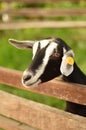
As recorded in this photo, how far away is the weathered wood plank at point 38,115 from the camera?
2.92 m

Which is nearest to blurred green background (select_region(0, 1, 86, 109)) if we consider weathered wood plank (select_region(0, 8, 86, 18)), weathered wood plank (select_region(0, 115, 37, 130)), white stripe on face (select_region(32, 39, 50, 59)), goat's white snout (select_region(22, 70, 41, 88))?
weathered wood plank (select_region(0, 8, 86, 18))

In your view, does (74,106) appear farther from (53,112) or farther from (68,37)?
(68,37)

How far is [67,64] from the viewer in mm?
3037

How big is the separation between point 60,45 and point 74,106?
520mm

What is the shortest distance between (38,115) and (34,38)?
624cm

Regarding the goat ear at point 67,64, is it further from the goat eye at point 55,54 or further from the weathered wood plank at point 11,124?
the weathered wood plank at point 11,124

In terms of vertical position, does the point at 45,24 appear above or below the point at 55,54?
below

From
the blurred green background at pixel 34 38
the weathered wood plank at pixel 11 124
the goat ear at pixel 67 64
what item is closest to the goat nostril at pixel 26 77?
the goat ear at pixel 67 64

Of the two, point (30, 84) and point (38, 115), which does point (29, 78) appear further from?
point (38, 115)

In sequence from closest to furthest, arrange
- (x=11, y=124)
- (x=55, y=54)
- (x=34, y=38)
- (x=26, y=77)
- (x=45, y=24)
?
(x=26, y=77), (x=55, y=54), (x=11, y=124), (x=45, y=24), (x=34, y=38)

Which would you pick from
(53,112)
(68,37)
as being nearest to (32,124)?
(53,112)

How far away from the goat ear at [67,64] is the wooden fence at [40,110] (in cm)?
9

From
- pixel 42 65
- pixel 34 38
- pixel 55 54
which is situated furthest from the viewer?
pixel 34 38

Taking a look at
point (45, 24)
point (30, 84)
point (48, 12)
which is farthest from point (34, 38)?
point (30, 84)
